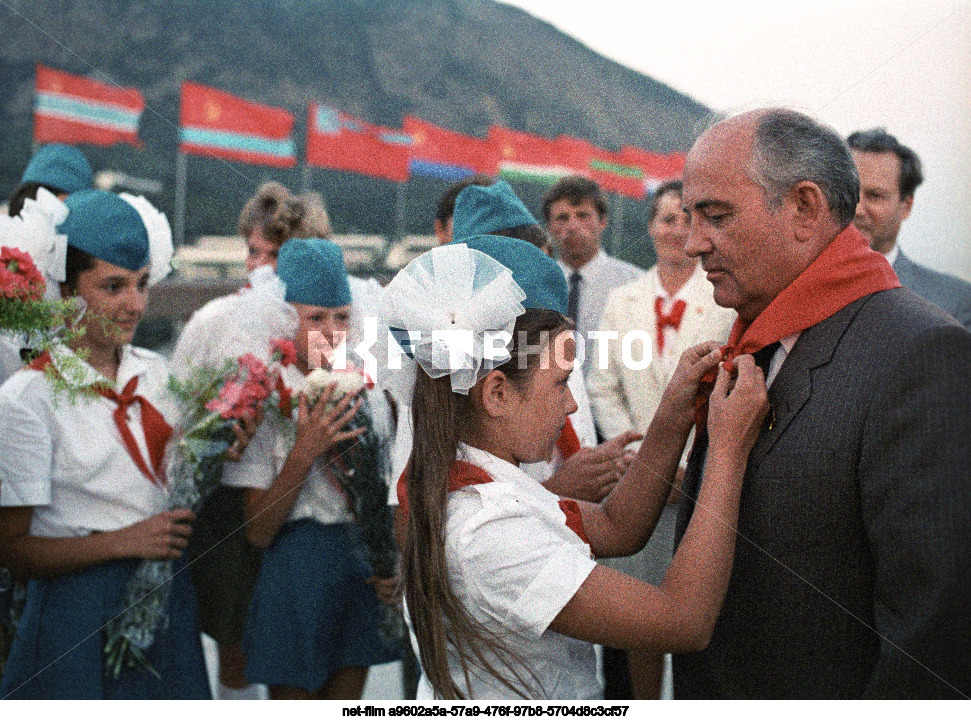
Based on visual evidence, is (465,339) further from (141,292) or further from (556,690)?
(141,292)

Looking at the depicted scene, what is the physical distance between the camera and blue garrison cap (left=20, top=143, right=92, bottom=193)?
184cm

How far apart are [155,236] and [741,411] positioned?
1.20 metres

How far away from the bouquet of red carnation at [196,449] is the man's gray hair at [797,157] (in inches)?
41.4

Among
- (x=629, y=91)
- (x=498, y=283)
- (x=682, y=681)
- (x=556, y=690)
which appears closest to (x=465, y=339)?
(x=498, y=283)

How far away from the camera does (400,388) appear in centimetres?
131

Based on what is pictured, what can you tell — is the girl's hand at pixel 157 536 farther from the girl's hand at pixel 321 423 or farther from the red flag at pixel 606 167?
the red flag at pixel 606 167

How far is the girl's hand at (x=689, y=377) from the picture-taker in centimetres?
137

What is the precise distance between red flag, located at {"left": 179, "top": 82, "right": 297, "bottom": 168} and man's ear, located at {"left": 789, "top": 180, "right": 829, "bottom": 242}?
1064 mm

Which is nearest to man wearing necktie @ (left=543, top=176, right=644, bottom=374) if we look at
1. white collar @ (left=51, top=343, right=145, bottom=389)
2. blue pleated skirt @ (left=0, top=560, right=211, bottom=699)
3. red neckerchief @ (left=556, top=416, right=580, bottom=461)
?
red neckerchief @ (left=556, top=416, right=580, bottom=461)

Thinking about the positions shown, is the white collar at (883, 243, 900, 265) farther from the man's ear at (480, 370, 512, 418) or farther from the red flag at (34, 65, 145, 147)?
the red flag at (34, 65, 145, 147)

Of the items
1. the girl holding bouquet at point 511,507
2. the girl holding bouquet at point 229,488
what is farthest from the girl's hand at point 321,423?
the girl holding bouquet at point 511,507
